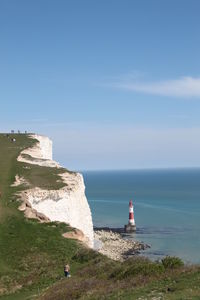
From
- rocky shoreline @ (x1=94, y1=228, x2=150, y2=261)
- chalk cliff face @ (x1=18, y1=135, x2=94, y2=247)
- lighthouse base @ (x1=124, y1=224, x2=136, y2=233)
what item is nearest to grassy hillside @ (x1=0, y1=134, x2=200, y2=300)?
chalk cliff face @ (x1=18, y1=135, x2=94, y2=247)

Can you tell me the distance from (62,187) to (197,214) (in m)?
69.6

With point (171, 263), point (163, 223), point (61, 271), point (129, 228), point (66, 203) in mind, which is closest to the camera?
point (171, 263)

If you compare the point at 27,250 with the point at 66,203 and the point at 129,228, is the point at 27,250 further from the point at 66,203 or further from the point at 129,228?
the point at 129,228

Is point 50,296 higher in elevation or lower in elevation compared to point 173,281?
lower

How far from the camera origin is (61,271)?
32.1m

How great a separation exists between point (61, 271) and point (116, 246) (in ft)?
127

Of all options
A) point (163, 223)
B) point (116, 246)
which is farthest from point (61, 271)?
point (163, 223)

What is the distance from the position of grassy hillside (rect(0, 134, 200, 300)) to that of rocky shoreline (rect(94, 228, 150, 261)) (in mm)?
18406

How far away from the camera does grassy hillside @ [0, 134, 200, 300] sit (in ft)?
71.3

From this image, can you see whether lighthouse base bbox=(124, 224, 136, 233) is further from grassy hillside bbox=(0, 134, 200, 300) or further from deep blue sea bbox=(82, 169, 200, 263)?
grassy hillside bbox=(0, 134, 200, 300)

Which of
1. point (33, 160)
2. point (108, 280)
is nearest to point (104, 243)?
point (33, 160)

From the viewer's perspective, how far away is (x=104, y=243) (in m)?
71.6

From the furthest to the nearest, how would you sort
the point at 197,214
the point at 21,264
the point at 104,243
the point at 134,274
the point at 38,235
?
the point at 197,214
the point at 104,243
the point at 38,235
the point at 21,264
the point at 134,274

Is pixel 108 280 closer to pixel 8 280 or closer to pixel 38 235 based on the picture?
pixel 8 280
